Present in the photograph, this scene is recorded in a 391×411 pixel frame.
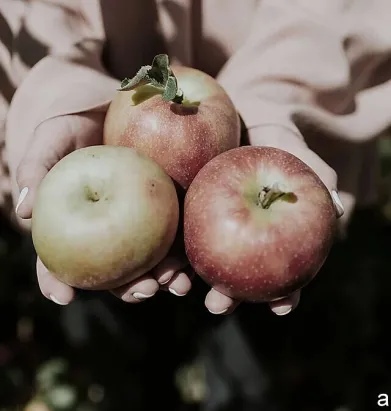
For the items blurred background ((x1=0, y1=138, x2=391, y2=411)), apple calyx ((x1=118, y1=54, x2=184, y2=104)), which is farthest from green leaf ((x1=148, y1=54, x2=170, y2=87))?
blurred background ((x1=0, y1=138, x2=391, y2=411))

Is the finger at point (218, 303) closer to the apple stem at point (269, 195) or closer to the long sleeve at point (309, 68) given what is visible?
the apple stem at point (269, 195)

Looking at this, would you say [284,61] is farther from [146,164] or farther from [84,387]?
[84,387]

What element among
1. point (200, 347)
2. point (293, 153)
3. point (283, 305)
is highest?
point (293, 153)

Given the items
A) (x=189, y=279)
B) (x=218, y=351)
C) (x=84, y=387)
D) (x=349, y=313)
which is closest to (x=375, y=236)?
(x=349, y=313)

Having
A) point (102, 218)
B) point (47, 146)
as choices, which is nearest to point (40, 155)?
point (47, 146)

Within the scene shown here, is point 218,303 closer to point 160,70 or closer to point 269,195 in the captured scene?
point 269,195

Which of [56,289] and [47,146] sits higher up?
[47,146]

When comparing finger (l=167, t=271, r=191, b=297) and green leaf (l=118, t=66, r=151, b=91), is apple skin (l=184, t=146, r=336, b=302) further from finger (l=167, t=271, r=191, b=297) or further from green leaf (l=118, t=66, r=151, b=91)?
green leaf (l=118, t=66, r=151, b=91)

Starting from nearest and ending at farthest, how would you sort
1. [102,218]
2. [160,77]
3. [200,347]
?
1. [102,218]
2. [160,77]
3. [200,347]
